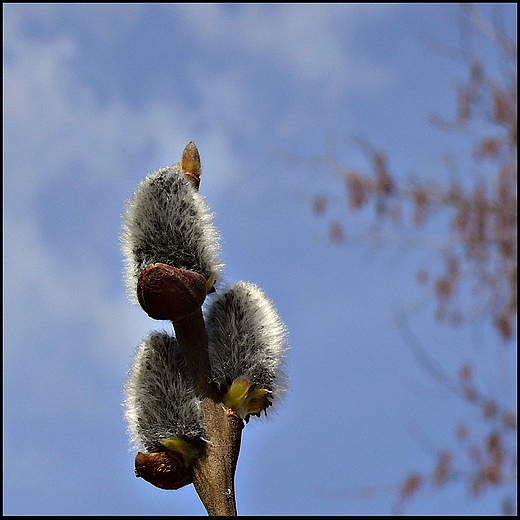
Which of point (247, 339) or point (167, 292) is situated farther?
point (247, 339)

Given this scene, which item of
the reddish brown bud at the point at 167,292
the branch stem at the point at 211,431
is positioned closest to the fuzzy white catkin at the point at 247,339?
the branch stem at the point at 211,431

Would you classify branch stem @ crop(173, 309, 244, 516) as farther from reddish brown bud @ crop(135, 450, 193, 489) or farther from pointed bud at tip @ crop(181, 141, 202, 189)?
pointed bud at tip @ crop(181, 141, 202, 189)

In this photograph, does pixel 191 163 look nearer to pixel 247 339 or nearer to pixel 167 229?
pixel 167 229

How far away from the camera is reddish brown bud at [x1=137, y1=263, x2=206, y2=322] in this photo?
163 centimetres

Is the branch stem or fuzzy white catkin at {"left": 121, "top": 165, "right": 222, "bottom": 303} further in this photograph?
fuzzy white catkin at {"left": 121, "top": 165, "right": 222, "bottom": 303}

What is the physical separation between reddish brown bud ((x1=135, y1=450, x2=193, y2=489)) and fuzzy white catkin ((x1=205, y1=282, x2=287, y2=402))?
17 centimetres

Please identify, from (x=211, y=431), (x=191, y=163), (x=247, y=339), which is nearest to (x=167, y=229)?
(x=191, y=163)

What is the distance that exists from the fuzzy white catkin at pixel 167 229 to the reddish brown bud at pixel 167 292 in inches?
3.3

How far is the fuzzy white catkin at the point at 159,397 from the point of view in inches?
67.0

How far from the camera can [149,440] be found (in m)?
1.72

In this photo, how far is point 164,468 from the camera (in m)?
1.70

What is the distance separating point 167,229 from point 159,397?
0.31 metres

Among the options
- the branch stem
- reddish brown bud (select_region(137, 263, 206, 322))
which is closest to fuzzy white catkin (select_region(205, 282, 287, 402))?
the branch stem

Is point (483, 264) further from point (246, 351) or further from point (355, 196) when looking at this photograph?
point (246, 351)
